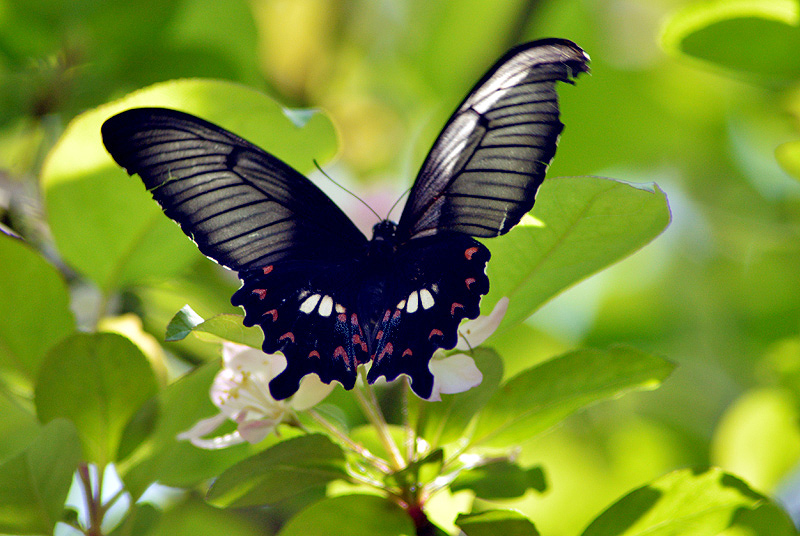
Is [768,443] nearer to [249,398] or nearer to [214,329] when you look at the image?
[249,398]

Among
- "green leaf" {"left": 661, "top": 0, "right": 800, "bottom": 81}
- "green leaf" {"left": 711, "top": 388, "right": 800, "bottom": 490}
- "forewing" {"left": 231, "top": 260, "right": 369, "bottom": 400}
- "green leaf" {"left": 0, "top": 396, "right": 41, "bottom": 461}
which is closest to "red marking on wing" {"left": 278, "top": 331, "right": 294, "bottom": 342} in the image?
"forewing" {"left": 231, "top": 260, "right": 369, "bottom": 400}

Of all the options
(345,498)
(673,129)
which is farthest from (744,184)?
(345,498)

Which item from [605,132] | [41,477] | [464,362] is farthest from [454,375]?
[605,132]

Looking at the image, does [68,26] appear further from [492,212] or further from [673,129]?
[673,129]

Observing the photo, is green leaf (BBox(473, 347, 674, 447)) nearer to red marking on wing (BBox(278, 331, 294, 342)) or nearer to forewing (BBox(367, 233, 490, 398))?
forewing (BBox(367, 233, 490, 398))

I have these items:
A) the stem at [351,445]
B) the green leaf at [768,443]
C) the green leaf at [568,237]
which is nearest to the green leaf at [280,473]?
the stem at [351,445]
